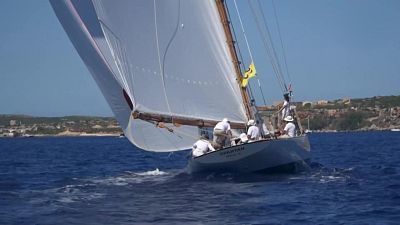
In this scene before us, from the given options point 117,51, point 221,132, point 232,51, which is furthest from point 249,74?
point 117,51

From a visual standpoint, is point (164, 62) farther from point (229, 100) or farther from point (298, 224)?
point (298, 224)

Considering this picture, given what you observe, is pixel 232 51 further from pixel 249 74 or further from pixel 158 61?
pixel 158 61

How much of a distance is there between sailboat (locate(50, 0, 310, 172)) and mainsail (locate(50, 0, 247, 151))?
37mm

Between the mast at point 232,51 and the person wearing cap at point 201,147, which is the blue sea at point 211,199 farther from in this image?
the mast at point 232,51

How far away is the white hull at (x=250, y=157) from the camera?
27.3m

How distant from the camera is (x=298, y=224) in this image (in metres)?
17.2

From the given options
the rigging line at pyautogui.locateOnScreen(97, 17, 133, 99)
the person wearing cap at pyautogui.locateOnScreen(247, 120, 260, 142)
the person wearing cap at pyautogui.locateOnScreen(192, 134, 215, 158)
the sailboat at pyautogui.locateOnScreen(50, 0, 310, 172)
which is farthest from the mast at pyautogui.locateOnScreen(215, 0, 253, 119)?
the rigging line at pyautogui.locateOnScreen(97, 17, 133, 99)

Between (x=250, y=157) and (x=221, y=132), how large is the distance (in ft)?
6.81

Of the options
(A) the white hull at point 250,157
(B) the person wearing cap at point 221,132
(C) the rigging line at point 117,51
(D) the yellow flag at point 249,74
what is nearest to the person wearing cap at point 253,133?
(B) the person wearing cap at point 221,132

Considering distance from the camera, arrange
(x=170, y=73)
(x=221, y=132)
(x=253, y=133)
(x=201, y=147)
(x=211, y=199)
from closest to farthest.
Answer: (x=211, y=199) → (x=253, y=133) → (x=170, y=73) → (x=221, y=132) → (x=201, y=147)

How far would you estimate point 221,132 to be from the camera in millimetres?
29125

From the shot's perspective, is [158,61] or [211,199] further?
[158,61]

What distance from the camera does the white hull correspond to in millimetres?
27266

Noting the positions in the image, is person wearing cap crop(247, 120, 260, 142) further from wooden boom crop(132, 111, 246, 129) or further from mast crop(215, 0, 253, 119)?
mast crop(215, 0, 253, 119)
